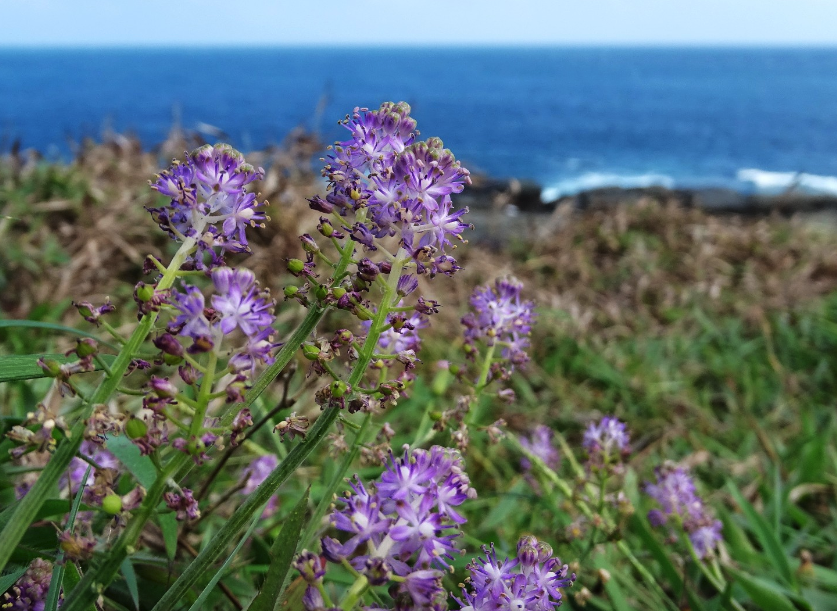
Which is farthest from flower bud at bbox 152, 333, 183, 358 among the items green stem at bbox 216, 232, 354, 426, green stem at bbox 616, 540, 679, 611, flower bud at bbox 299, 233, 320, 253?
green stem at bbox 616, 540, 679, 611

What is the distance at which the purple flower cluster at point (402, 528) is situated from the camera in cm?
80

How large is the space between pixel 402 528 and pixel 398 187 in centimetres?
45

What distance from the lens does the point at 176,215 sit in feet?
3.10

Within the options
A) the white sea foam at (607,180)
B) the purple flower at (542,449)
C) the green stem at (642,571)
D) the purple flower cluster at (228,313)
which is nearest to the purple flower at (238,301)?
the purple flower cluster at (228,313)

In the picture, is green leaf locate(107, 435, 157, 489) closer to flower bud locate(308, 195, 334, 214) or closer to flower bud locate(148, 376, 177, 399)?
flower bud locate(148, 376, 177, 399)

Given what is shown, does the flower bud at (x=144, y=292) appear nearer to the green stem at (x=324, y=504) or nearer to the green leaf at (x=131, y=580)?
the green stem at (x=324, y=504)

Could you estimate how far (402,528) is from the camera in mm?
797

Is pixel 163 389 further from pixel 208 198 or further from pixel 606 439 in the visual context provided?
pixel 606 439

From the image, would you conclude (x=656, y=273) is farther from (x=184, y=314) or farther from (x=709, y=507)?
(x=184, y=314)

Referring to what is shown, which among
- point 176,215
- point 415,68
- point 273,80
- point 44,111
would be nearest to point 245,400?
point 176,215

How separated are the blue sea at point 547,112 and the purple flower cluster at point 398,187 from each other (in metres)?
7.41

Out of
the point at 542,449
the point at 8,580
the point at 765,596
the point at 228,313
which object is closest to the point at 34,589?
the point at 8,580

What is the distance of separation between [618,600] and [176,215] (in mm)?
1555

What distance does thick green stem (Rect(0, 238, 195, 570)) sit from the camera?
0.79 meters
